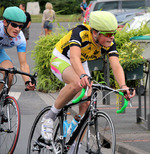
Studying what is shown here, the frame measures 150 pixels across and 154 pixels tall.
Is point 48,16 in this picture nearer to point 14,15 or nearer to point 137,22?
point 137,22

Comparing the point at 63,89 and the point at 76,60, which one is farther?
the point at 63,89

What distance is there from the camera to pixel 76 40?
4633mm

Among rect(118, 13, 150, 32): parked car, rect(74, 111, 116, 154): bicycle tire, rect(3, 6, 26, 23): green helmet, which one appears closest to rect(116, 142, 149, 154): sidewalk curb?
rect(74, 111, 116, 154): bicycle tire

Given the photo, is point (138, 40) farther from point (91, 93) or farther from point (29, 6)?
point (29, 6)

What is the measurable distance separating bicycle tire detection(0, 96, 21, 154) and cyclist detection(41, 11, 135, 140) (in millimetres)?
450

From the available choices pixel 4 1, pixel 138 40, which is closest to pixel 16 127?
pixel 138 40

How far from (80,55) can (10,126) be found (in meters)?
1.41

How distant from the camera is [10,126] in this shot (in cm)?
543

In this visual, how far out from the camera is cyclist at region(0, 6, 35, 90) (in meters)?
5.44

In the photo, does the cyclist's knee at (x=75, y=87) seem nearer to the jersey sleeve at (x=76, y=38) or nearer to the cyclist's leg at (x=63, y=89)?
the cyclist's leg at (x=63, y=89)

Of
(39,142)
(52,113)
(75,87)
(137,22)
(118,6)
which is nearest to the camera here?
(75,87)

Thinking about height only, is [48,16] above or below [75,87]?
above

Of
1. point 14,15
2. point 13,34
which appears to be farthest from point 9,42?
point 14,15

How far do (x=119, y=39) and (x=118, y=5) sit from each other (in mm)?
11481
